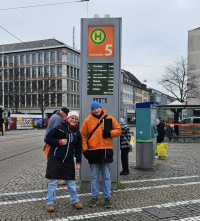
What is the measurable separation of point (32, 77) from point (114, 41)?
61.9 meters

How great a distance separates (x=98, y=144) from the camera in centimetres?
491

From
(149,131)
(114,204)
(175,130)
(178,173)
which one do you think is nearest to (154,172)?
(178,173)

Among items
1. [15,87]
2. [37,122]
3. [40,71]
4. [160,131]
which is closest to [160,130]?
[160,131]

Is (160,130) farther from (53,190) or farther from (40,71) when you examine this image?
(40,71)

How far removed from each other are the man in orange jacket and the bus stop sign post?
0.92 meters

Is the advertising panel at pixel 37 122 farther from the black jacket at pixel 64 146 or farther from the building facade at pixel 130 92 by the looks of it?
the building facade at pixel 130 92

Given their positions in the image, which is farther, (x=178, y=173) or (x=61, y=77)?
(x=61, y=77)

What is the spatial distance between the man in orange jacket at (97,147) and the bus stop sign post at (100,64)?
92cm

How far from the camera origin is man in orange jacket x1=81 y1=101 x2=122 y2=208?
16.1ft

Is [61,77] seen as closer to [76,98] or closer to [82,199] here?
[76,98]

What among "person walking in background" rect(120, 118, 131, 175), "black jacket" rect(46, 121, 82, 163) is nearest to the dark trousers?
"person walking in background" rect(120, 118, 131, 175)

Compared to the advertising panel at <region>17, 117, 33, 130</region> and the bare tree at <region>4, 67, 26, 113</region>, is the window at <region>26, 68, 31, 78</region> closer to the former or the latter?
the bare tree at <region>4, 67, 26, 113</region>

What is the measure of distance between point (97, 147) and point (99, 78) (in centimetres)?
167

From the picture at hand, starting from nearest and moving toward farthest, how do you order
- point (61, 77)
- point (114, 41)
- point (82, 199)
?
point (82, 199) < point (114, 41) < point (61, 77)
